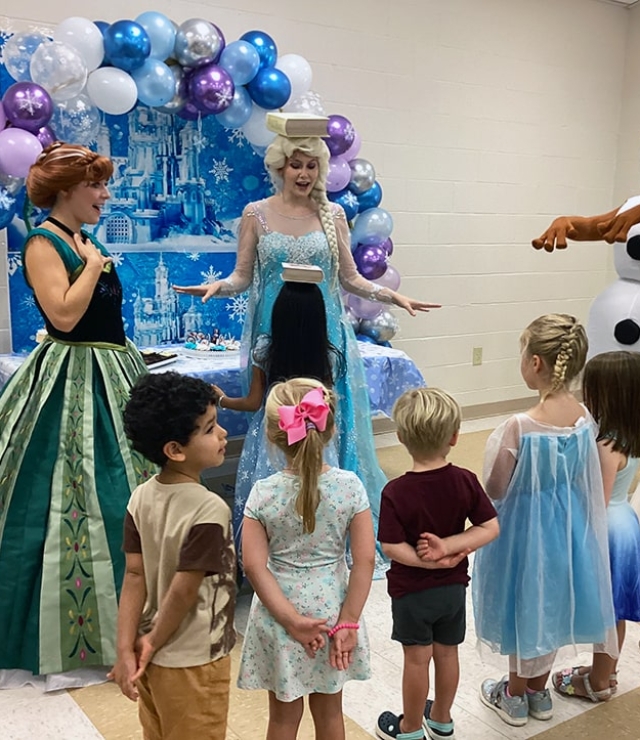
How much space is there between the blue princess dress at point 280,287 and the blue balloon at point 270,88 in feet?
3.23

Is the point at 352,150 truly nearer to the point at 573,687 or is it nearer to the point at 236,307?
the point at 236,307

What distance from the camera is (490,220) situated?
520cm

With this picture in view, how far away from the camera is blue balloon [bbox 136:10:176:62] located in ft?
10.3

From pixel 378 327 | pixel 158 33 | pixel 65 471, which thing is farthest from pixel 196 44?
pixel 65 471

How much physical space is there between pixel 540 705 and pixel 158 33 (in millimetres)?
2767

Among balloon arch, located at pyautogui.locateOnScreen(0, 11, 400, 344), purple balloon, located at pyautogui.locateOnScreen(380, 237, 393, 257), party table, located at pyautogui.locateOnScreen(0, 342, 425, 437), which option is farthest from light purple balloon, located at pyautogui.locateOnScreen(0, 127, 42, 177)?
purple balloon, located at pyautogui.locateOnScreen(380, 237, 393, 257)

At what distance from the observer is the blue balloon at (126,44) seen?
303 centimetres

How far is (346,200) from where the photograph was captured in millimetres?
3828

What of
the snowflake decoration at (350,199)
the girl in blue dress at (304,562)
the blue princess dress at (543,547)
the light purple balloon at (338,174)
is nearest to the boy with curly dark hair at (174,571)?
the girl in blue dress at (304,562)

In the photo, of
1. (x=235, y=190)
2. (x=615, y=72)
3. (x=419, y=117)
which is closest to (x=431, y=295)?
(x=419, y=117)

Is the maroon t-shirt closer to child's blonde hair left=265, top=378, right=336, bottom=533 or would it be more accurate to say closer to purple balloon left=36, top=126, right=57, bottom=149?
child's blonde hair left=265, top=378, right=336, bottom=533

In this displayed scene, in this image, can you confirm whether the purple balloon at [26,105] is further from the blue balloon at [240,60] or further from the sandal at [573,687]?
the sandal at [573,687]

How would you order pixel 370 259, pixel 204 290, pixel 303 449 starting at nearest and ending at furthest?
pixel 303 449
pixel 204 290
pixel 370 259

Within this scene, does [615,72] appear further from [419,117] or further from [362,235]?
[362,235]
